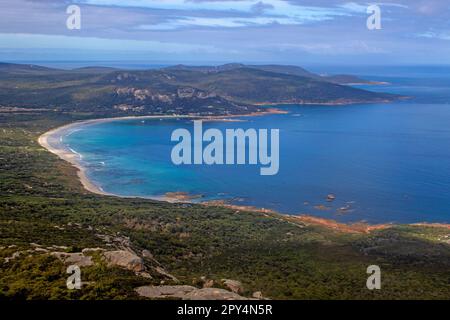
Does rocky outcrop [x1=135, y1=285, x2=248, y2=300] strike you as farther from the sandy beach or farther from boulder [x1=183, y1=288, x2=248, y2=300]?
the sandy beach

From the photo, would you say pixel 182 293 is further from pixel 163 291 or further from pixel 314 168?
pixel 314 168

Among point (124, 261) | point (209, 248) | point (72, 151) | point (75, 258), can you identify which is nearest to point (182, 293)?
point (124, 261)

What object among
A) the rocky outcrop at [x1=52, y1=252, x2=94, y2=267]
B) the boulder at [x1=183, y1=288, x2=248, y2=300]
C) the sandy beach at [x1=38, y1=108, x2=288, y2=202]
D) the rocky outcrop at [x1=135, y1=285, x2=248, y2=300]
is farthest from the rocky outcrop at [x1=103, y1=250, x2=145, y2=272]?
the sandy beach at [x1=38, y1=108, x2=288, y2=202]

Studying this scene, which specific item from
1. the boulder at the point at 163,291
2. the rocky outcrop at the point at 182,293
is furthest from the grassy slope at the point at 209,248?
the rocky outcrop at the point at 182,293

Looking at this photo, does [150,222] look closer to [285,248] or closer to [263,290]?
[285,248]

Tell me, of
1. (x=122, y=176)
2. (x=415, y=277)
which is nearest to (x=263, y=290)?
(x=415, y=277)

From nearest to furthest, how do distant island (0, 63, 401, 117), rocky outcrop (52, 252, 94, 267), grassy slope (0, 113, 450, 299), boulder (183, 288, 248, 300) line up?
boulder (183, 288, 248, 300) < grassy slope (0, 113, 450, 299) < rocky outcrop (52, 252, 94, 267) < distant island (0, 63, 401, 117)
